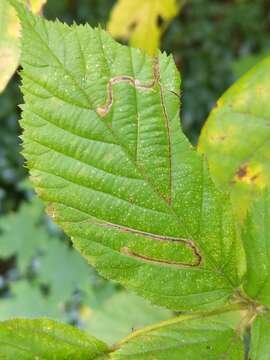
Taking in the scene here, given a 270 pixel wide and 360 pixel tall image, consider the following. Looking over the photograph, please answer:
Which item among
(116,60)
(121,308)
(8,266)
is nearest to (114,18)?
(121,308)

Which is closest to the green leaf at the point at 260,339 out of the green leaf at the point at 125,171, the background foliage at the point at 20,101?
the green leaf at the point at 125,171

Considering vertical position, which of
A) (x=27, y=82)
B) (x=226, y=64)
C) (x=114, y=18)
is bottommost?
(x=27, y=82)

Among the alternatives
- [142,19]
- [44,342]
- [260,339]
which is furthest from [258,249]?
[142,19]

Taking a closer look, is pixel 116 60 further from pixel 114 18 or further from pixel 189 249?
pixel 114 18

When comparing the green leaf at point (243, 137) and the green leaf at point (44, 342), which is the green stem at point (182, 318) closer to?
the green leaf at point (44, 342)

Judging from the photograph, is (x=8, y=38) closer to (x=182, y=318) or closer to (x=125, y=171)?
(x=125, y=171)

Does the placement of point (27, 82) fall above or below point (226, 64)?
below
